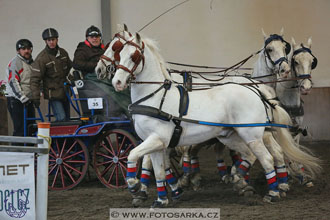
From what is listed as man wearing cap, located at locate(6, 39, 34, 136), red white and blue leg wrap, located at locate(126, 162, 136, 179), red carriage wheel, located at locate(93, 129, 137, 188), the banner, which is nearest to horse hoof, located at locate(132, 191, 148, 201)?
red white and blue leg wrap, located at locate(126, 162, 136, 179)

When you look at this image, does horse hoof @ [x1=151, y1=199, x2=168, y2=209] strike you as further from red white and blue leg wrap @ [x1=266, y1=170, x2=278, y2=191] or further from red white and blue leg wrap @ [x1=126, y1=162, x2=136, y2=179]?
red white and blue leg wrap @ [x1=266, y1=170, x2=278, y2=191]

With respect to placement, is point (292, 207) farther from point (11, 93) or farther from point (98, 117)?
point (11, 93)

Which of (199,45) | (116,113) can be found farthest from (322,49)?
(116,113)

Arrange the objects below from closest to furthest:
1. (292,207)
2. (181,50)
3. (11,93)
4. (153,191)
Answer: (292,207)
(153,191)
(11,93)
(181,50)

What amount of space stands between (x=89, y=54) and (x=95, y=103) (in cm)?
62

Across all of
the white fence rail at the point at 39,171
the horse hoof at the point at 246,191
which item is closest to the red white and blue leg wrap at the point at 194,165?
the horse hoof at the point at 246,191

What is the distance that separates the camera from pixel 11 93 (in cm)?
657

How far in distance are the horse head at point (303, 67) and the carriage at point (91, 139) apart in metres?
1.98

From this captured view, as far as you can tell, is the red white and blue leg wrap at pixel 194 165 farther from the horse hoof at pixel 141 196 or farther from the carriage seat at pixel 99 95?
the horse hoof at pixel 141 196

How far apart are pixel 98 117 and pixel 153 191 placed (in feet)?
3.54

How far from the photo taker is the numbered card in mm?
6113

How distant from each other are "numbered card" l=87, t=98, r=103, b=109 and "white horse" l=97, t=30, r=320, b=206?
120 cm

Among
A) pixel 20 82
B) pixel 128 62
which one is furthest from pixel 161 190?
pixel 20 82

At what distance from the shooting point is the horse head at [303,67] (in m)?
5.95
